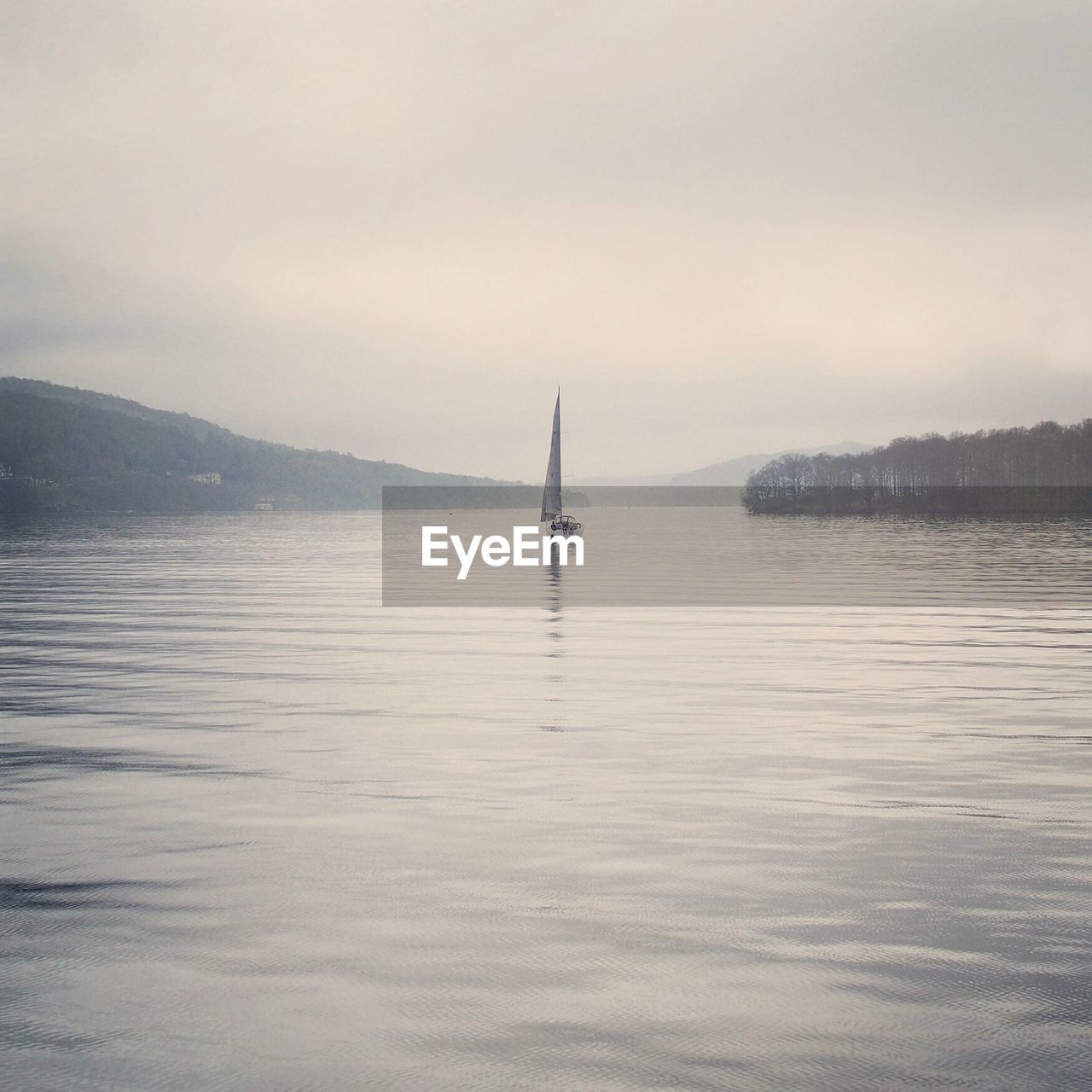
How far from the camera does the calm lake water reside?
681 centimetres

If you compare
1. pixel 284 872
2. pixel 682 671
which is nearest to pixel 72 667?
pixel 682 671

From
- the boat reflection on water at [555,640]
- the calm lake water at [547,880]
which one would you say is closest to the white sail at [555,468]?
the boat reflection on water at [555,640]

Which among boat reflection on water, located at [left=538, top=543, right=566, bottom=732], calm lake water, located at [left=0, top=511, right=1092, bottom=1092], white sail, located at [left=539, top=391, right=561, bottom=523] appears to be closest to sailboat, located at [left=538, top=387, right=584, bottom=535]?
white sail, located at [left=539, top=391, right=561, bottom=523]

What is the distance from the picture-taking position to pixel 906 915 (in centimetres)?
912

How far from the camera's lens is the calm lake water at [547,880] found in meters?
6.81

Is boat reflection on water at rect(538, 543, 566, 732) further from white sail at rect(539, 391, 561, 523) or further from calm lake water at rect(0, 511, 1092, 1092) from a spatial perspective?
white sail at rect(539, 391, 561, 523)

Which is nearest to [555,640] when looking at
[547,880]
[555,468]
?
[547,880]

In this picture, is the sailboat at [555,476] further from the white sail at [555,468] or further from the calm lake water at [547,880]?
the calm lake water at [547,880]

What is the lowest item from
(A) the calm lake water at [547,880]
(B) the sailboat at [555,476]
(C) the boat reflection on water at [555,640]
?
(C) the boat reflection on water at [555,640]

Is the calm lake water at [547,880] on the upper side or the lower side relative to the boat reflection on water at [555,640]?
upper

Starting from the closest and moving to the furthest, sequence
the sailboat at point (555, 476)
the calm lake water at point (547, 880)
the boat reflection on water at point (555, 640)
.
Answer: the calm lake water at point (547, 880), the boat reflection on water at point (555, 640), the sailboat at point (555, 476)

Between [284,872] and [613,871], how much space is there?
274cm

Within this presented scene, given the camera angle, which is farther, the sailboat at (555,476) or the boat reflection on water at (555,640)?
the sailboat at (555,476)

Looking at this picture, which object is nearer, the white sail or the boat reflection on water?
the boat reflection on water
